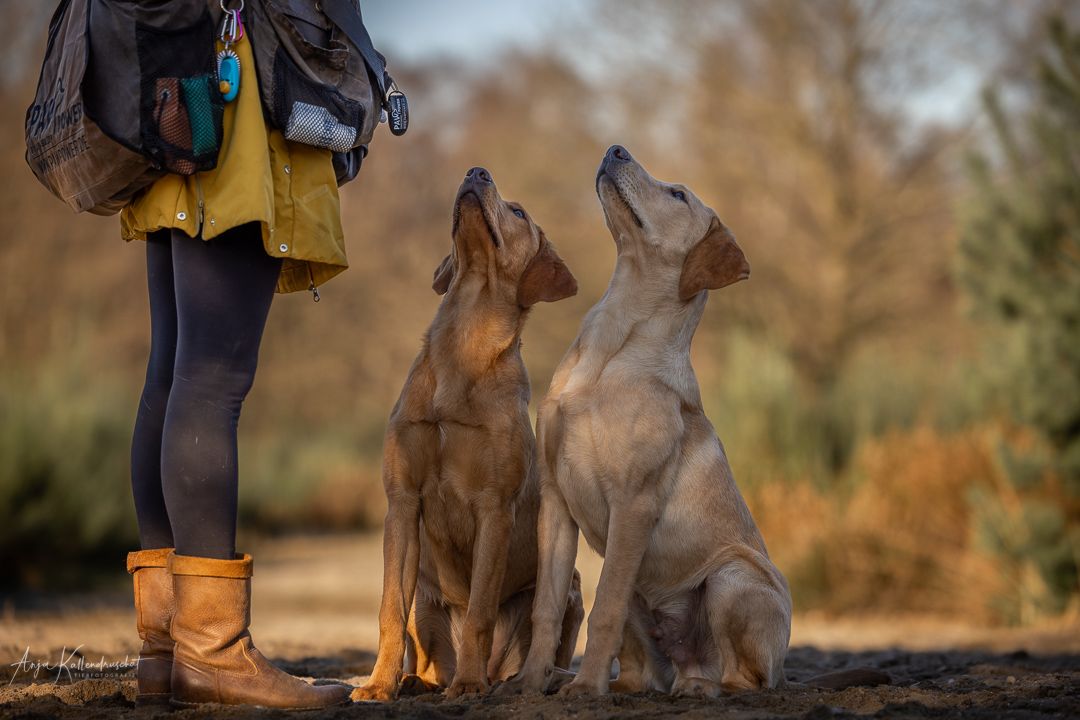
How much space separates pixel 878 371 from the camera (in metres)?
11.8

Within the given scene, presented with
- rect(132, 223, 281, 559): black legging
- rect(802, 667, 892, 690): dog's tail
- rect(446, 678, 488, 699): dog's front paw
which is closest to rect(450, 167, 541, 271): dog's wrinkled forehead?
rect(132, 223, 281, 559): black legging

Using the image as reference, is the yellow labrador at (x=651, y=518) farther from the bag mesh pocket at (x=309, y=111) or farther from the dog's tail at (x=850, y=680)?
the bag mesh pocket at (x=309, y=111)

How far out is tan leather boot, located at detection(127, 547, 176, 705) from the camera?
132 inches

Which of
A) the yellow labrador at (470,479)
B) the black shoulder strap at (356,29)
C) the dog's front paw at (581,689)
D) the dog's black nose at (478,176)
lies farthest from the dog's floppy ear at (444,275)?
the dog's front paw at (581,689)

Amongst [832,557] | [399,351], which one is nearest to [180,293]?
[832,557]

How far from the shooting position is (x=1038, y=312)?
8477 mm

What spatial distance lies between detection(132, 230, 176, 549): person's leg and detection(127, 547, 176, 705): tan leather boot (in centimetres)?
7

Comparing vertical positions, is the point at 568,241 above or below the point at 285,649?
above

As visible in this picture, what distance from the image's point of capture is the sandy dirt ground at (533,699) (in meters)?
3.13

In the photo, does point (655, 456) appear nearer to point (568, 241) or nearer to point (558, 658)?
point (558, 658)

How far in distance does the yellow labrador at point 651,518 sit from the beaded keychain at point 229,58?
1.44 metres

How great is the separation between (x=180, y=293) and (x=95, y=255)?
17.0 metres

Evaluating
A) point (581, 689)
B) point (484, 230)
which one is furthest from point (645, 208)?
point (581, 689)

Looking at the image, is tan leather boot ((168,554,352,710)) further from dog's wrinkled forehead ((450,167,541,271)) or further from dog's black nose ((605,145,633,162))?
dog's black nose ((605,145,633,162))
